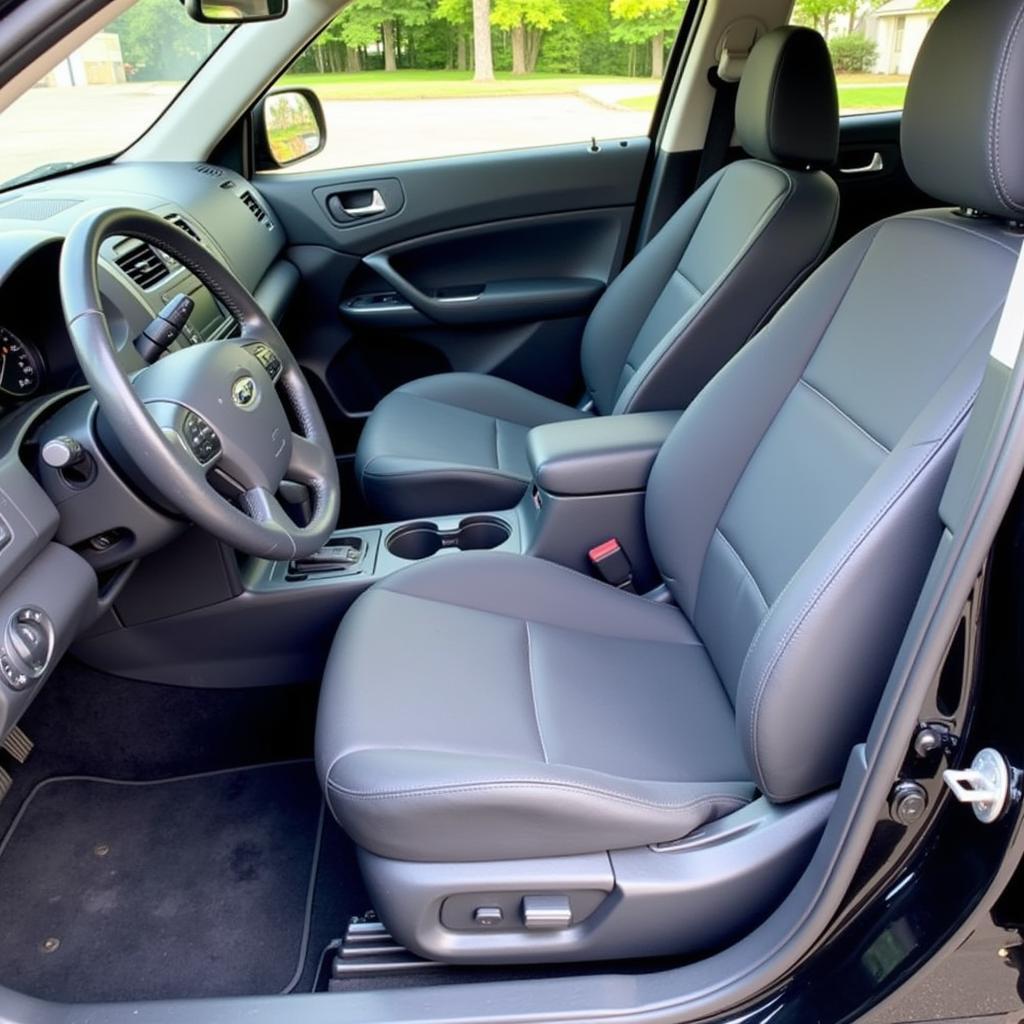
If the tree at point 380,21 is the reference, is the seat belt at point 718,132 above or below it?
below

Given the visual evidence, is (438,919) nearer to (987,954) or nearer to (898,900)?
(898,900)

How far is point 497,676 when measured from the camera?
4.64 ft

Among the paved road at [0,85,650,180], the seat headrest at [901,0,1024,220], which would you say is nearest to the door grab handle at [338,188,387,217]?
the paved road at [0,85,650,180]

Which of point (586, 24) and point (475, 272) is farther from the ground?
point (586, 24)

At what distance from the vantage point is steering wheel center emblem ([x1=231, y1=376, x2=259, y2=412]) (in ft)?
4.69

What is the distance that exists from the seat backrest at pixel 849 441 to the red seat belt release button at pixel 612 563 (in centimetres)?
17

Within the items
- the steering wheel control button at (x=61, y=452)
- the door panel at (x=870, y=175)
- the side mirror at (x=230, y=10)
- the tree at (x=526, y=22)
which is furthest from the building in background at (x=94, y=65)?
the door panel at (x=870, y=175)

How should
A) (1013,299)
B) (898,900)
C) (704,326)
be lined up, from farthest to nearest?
(704,326) → (898,900) → (1013,299)

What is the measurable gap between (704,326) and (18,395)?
1.21 metres

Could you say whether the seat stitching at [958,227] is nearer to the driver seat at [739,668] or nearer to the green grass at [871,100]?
the driver seat at [739,668]

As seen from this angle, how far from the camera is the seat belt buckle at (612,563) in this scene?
182cm

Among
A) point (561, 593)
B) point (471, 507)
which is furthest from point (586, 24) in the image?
point (561, 593)

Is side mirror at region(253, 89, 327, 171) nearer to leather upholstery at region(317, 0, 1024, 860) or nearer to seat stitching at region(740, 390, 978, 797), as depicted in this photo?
leather upholstery at region(317, 0, 1024, 860)

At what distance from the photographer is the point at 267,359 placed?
5.23ft
